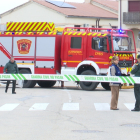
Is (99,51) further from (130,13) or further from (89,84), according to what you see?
(130,13)

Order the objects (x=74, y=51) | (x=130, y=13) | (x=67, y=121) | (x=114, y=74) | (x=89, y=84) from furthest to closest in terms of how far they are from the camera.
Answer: (x=130, y=13)
(x=74, y=51)
(x=89, y=84)
(x=114, y=74)
(x=67, y=121)

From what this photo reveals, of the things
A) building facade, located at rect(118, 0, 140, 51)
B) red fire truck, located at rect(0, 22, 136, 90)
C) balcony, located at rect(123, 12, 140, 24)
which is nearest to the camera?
red fire truck, located at rect(0, 22, 136, 90)

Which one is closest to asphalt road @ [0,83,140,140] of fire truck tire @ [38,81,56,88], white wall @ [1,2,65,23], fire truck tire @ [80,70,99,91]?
fire truck tire @ [80,70,99,91]

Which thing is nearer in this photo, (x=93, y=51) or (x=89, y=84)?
(x=93, y=51)

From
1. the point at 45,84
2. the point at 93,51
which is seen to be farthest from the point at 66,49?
the point at 45,84

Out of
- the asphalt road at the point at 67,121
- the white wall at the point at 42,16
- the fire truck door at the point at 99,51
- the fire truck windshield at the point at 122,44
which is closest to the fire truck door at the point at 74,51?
the fire truck door at the point at 99,51

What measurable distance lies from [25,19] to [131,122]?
178 feet

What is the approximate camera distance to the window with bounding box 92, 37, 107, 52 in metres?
22.4

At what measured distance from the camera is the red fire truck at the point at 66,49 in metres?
22.4

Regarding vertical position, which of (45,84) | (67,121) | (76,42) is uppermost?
(76,42)

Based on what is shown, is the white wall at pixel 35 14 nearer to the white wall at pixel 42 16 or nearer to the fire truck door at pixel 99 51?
the white wall at pixel 42 16

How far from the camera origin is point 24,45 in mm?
24062

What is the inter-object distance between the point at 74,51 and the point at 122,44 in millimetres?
2391

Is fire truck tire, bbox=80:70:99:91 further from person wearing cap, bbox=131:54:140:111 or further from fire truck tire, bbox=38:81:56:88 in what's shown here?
person wearing cap, bbox=131:54:140:111
